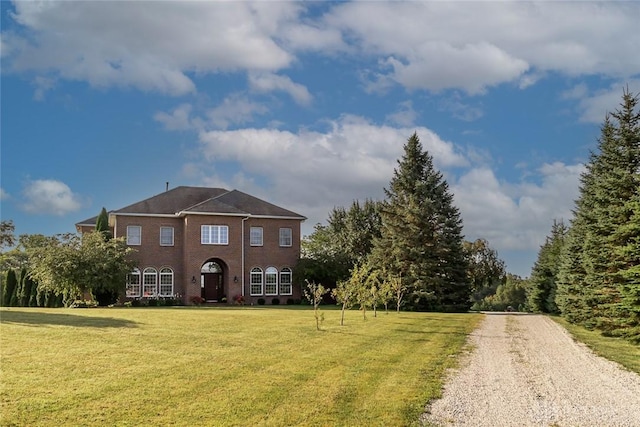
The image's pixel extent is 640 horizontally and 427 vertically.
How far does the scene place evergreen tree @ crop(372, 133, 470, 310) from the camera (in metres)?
33.7

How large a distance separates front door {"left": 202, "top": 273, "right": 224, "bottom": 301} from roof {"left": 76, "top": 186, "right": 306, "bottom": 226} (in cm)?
514

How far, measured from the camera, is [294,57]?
17359 millimetres

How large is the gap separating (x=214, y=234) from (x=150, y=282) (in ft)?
17.4

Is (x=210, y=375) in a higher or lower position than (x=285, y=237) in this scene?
lower

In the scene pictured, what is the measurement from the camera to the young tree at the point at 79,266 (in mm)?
30484

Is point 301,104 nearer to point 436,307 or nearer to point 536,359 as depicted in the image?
point 536,359

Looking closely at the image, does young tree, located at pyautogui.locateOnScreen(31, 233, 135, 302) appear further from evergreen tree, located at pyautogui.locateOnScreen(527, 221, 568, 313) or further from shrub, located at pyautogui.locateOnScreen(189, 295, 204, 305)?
evergreen tree, located at pyautogui.locateOnScreen(527, 221, 568, 313)

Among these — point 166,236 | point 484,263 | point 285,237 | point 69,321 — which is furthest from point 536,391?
point 484,263

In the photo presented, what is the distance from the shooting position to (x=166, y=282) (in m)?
38.4

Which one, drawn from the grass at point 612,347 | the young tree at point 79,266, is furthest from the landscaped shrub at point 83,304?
the grass at point 612,347

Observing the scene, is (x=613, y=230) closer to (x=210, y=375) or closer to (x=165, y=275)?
(x=210, y=375)

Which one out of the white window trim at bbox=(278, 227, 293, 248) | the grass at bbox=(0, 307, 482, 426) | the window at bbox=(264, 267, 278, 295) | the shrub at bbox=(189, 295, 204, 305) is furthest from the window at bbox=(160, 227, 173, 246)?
the grass at bbox=(0, 307, 482, 426)

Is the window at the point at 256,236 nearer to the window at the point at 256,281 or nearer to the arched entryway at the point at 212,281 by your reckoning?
the window at the point at 256,281

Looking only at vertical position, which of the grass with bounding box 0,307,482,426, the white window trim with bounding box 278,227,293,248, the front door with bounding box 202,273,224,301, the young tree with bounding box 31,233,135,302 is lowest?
the grass with bounding box 0,307,482,426
